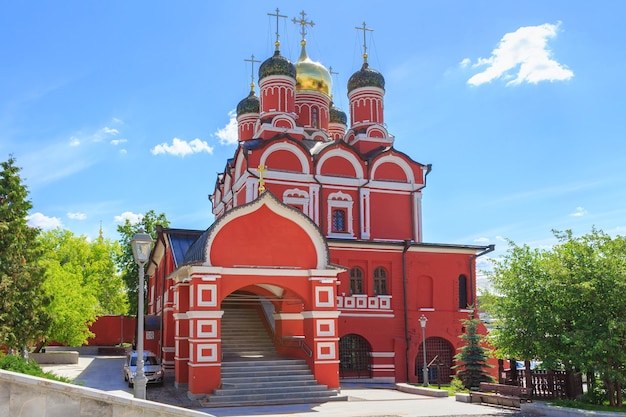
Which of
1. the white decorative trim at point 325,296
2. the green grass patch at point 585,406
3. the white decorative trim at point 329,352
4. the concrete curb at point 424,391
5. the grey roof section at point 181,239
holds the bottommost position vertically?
Answer: the concrete curb at point 424,391

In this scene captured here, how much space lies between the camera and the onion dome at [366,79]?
3081 cm

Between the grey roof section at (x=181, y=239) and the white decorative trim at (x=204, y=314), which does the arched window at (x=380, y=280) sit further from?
the white decorative trim at (x=204, y=314)

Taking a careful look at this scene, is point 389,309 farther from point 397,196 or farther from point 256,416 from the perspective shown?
point 256,416

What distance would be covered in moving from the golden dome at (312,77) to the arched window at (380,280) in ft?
42.2

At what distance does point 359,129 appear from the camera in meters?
30.2

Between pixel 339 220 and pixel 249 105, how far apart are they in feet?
37.6

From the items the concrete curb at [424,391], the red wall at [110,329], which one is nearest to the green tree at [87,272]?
the red wall at [110,329]

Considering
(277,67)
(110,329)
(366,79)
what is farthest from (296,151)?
(110,329)

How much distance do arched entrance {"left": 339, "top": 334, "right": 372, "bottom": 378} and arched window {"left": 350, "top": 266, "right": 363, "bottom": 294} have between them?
1.78m

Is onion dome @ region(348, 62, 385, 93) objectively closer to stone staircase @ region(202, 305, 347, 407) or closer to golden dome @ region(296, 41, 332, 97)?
golden dome @ region(296, 41, 332, 97)

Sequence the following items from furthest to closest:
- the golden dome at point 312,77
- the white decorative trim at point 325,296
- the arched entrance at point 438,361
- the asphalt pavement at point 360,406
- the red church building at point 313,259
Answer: the golden dome at point 312,77 → the arched entrance at point 438,361 → the white decorative trim at point 325,296 → the red church building at point 313,259 → the asphalt pavement at point 360,406

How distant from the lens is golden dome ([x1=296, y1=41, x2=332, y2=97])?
33.2 metres

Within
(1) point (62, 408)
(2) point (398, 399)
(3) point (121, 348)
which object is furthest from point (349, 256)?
(3) point (121, 348)

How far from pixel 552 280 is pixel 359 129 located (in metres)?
16.5
